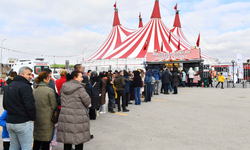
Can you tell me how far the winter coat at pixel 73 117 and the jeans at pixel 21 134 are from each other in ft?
1.26

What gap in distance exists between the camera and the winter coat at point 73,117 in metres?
2.47

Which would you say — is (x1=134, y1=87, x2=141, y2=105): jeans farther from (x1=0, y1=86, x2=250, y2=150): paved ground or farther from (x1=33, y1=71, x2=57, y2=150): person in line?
(x1=33, y1=71, x2=57, y2=150): person in line

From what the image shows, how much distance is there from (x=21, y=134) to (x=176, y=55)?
13.8m

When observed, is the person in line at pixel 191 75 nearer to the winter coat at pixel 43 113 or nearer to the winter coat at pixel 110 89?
the winter coat at pixel 110 89

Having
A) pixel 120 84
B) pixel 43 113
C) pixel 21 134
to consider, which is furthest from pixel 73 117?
pixel 120 84

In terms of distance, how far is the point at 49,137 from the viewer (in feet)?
8.32

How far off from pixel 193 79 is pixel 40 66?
450 inches

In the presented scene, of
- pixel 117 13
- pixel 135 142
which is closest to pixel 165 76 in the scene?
pixel 135 142

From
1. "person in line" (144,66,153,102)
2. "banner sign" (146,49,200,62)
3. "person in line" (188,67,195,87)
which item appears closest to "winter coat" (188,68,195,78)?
"person in line" (188,67,195,87)

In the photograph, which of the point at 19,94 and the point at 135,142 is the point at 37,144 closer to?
the point at 19,94

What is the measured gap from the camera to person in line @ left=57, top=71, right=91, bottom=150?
2475 mm

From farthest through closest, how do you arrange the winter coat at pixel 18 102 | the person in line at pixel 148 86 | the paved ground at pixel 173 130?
1. the person in line at pixel 148 86
2. the paved ground at pixel 173 130
3. the winter coat at pixel 18 102

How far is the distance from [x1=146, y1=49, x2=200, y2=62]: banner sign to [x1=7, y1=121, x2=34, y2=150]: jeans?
13399 millimetres

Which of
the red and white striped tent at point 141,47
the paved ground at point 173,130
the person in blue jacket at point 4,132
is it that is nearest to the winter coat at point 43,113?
the person in blue jacket at point 4,132
